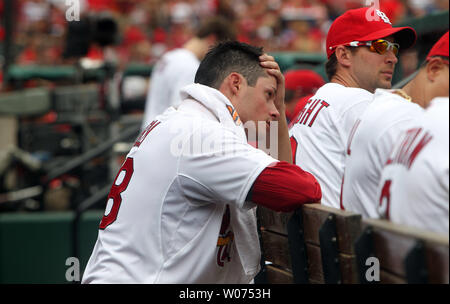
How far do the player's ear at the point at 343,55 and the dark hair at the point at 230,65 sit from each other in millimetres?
862

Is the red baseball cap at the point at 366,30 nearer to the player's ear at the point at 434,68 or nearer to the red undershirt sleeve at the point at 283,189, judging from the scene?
the player's ear at the point at 434,68

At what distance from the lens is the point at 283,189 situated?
2.63 m

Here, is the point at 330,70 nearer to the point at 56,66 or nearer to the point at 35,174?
the point at 35,174

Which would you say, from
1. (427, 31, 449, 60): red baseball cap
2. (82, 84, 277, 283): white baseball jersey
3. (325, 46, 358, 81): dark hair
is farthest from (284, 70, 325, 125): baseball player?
(427, 31, 449, 60): red baseball cap

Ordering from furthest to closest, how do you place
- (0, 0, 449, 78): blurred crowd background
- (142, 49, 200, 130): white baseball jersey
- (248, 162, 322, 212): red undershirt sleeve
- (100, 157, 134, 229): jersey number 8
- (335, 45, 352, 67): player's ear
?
(0, 0, 449, 78): blurred crowd background, (142, 49, 200, 130): white baseball jersey, (335, 45, 352, 67): player's ear, (100, 157, 134, 229): jersey number 8, (248, 162, 322, 212): red undershirt sleeve

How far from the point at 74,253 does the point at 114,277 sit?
4.93 m

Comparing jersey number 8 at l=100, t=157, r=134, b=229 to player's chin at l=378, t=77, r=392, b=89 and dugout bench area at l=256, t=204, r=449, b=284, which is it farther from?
player's chin at l=378, t=77, r=392, b=89

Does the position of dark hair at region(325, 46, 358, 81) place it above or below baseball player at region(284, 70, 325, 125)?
above

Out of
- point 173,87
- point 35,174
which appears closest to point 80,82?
point 35,174

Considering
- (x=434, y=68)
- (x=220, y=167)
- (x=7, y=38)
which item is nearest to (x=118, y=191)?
(x=220, y=167)

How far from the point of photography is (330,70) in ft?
13.1

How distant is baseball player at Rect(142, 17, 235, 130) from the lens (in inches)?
252

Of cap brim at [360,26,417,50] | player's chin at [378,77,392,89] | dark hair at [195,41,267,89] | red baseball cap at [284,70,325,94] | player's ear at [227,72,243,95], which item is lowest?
red baseball cap at [284,70,325,94]

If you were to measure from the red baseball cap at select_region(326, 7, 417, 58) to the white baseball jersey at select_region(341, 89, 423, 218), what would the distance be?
1033 millimetres
